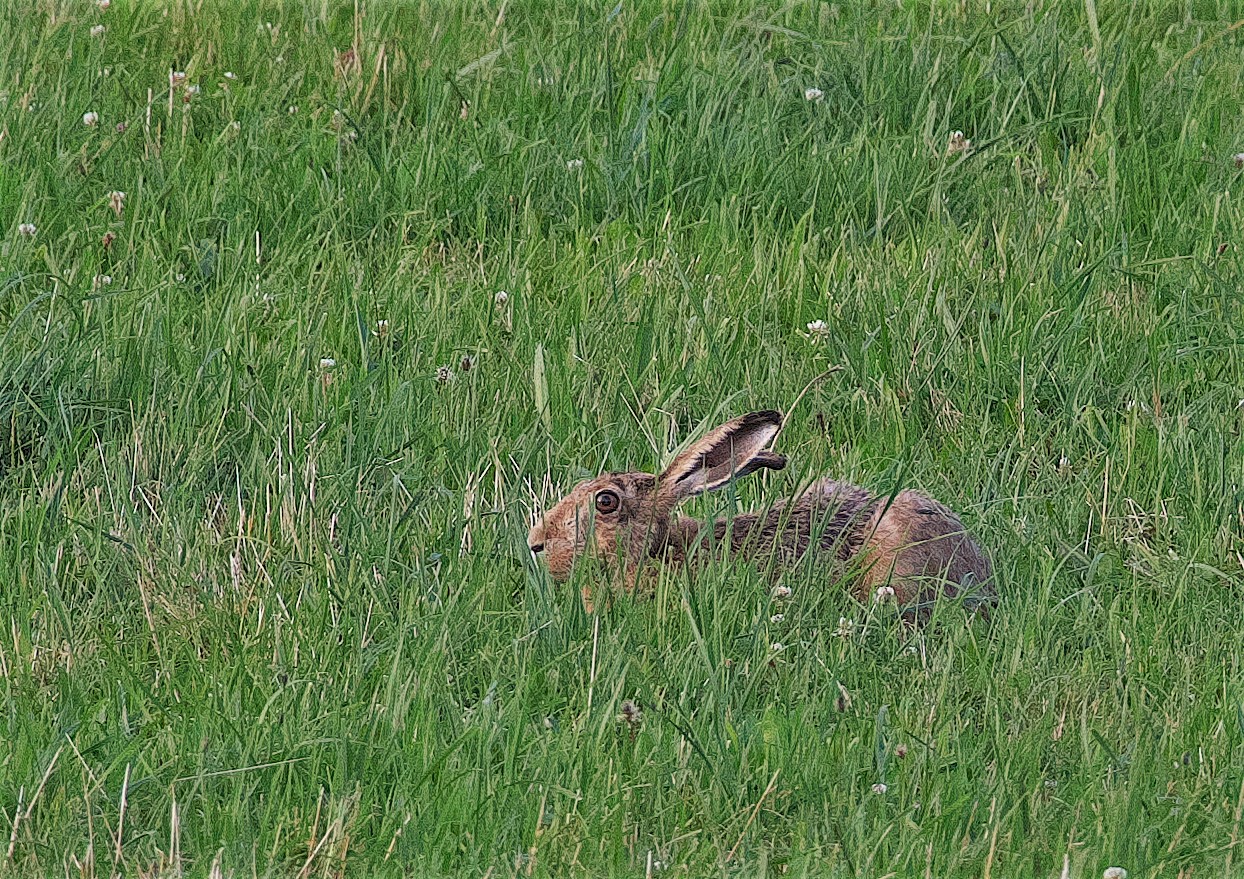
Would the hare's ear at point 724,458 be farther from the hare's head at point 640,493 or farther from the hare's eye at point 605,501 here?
the hare's eye at point 605,501

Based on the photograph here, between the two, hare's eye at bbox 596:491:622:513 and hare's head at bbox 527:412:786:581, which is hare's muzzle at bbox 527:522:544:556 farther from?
hare's eye at bbox 596:491:622:513

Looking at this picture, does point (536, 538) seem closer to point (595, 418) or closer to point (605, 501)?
point (605, 501)

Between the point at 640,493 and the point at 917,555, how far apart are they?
28.4 inches

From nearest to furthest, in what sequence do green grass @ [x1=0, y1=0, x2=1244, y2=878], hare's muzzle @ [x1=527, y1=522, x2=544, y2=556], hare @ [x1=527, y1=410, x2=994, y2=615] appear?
1. green grass @ [x1=0, y1=0, x2=1244, y2=878]
2. hare @ [x1=527, y1=410, x2=994, y2=615]
3. hare's muzzle @ [x1=527, y1=522, x2=544, y2=556]

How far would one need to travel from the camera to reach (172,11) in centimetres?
750

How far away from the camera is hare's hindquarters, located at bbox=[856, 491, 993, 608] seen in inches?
173

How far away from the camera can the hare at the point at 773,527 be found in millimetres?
4371

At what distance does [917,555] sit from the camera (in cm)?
445

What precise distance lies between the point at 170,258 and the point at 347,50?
5.16 feet

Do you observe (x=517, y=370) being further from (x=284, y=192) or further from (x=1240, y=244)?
(x=1240, y=244)

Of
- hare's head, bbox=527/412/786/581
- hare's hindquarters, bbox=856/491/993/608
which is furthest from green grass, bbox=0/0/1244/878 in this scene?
hare's head, bbox=527/412/786/581

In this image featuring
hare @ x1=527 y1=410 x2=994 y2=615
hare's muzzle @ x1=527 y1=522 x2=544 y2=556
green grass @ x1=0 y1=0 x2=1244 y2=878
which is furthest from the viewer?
hare's muzzle @ x1=527 y1=522 x2=544 y2=556

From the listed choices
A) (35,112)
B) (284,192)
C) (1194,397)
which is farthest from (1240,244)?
(35,112)

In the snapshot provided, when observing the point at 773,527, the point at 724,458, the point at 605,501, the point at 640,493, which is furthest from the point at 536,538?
the point at 773,527
